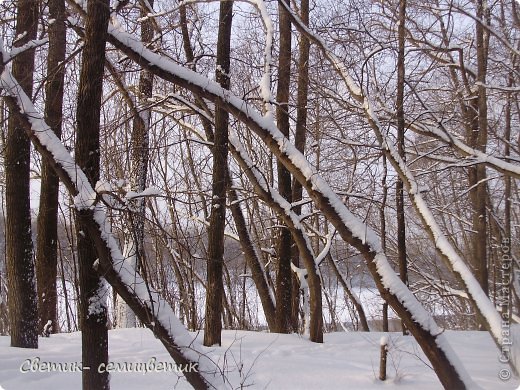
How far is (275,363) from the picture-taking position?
18.7 feet

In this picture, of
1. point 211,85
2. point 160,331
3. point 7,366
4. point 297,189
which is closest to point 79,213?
point 160,331

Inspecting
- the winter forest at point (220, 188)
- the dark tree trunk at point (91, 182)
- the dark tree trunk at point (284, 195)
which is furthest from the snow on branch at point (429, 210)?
the dark tree trunk at point (91, 182)

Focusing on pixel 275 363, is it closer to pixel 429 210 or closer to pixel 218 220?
pixel 218 220

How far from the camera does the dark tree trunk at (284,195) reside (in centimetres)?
838

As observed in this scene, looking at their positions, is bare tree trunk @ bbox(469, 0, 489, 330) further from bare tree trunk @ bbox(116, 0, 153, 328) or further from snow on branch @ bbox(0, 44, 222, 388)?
bare tree trunk @ bbox(116, 0, 153, 328)

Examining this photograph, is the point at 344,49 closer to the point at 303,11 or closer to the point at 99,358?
the point at 303,11

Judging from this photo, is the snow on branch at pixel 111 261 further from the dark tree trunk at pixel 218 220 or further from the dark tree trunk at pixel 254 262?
the dark tree trunk at pixel 254 262

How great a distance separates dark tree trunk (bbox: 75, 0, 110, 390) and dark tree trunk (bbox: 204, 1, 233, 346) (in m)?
2.47

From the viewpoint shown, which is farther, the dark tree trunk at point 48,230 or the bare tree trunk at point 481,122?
the bare tree trunk at point 481,122

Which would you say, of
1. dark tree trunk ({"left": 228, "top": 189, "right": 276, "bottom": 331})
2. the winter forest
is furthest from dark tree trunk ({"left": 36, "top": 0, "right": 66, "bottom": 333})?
dark tree trunk ({"left": 228, "top": 189, "right": 276, "bottom": 331})

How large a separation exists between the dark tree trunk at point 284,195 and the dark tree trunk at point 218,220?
1.63 metres

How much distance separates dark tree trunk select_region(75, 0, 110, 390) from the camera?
12.9ft

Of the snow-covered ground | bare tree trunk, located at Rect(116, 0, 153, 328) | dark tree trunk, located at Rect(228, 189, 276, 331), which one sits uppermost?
bare tree trunk, located at Rect(116, 0, 153, 328)

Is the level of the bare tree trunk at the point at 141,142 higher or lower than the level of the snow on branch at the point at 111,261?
higher
